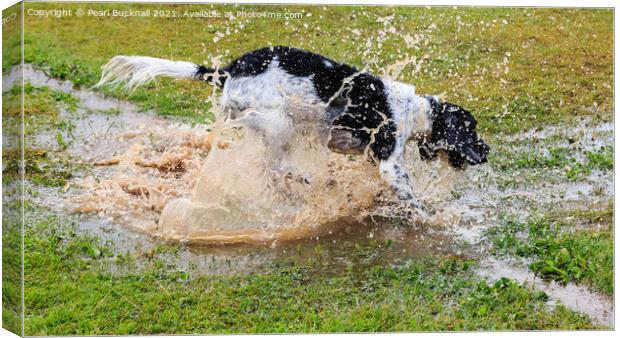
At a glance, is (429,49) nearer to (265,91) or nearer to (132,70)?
(265,91)

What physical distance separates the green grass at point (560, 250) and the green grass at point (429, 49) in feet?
2.28

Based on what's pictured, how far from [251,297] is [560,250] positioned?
6.91 feet

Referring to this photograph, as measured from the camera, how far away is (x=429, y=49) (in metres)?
6.74

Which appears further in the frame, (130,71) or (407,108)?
(407,108)

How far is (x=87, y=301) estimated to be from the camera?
20.7 feet

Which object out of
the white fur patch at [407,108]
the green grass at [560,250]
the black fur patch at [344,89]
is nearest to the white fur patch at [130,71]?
the black fur patch at [344,89]

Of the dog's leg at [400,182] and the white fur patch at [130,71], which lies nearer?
the white fur patch at [130,71]

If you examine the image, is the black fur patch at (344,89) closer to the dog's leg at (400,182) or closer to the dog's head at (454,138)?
the dog's leg at (400,182)

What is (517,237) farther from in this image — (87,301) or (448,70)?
(87,301)

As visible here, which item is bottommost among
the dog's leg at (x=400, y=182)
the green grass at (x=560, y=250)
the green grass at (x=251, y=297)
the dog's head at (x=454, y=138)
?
the green grass at (x=251, y=297)

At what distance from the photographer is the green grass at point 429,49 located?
21.0 feet

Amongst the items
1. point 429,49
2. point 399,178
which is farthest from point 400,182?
point 429,49

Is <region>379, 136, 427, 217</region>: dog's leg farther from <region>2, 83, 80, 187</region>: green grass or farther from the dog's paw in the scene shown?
<region>2, 83, 80, 187</region>: green grass

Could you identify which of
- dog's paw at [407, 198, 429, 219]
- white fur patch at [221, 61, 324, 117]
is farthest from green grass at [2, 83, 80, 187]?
dog's paw at [407, 198, 429, 219]
